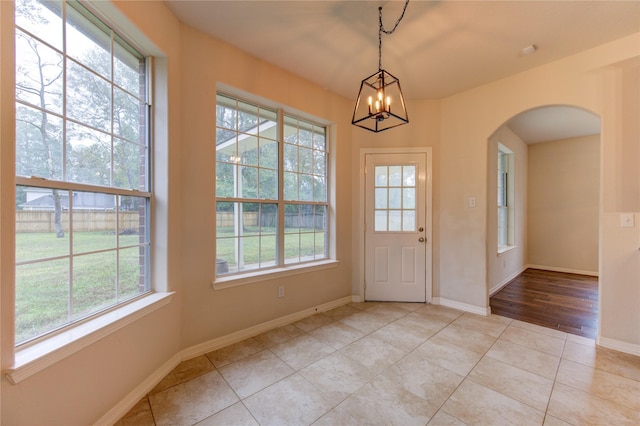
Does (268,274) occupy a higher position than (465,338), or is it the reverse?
(268,274)

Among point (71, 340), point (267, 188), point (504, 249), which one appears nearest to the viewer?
point (71, 340)

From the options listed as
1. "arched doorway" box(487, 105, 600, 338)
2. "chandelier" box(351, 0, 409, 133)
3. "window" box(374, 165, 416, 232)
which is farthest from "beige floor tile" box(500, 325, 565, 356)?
"chandelier" box(351, 0, 409, 133)

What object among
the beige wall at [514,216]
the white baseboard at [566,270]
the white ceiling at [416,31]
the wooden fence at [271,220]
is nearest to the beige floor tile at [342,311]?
the wooden fence at [271,220]

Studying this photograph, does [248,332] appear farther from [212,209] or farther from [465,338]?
[465,338]

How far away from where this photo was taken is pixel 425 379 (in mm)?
1881

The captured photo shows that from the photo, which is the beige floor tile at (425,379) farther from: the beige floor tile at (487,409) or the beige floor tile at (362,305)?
the beige floor tile at (362,305)

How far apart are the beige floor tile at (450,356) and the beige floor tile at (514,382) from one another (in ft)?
0.20

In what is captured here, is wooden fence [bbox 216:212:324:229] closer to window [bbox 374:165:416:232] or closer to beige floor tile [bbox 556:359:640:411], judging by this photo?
window [bbox 374:165:416:232]

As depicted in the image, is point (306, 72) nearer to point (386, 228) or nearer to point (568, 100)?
point (386, 228)

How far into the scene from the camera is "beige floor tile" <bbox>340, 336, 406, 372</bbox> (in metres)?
2.08

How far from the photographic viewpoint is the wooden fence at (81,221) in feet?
4.04

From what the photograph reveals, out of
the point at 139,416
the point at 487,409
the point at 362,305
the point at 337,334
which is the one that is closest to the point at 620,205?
the point at 487,409

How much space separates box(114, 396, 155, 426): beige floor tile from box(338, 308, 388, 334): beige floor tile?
6.04 ft

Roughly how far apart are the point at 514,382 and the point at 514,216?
408 cm
